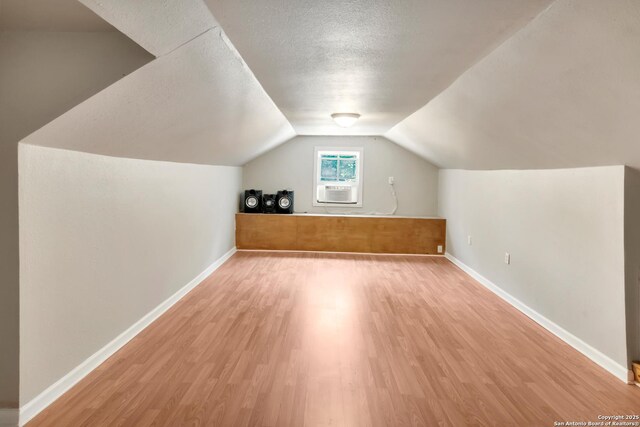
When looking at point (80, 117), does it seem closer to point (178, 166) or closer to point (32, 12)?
point (32, 12)

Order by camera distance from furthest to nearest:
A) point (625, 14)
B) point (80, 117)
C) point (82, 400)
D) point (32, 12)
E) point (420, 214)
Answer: point (420, 214), point (82, 400), point (80, 117), point (32, 12), point (625, 14)

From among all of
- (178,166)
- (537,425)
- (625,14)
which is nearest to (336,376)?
(537,425)

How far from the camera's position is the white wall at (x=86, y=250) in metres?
2.43

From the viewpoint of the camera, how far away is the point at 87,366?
2.97 metres

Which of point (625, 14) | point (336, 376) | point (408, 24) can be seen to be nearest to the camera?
point (625, 14)

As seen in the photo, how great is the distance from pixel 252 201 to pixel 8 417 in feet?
19.1

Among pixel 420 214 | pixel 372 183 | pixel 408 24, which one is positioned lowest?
pixel 420 214

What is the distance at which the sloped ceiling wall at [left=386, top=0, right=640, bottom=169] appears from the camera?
187 cm

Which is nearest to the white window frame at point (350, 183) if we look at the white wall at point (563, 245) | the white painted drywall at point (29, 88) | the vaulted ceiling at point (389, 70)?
the white wall at point (563, 245)

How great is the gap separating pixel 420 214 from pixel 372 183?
1.06m

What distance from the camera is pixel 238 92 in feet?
12.2

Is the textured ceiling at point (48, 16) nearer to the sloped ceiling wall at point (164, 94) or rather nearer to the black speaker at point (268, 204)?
the sloped ceiling wall at point (164, 94)

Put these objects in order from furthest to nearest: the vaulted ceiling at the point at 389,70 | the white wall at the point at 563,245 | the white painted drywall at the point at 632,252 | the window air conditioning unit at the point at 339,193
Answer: the window air conditioning unit at the point at 339,193
the white wall at the point at 563,245
the white painted drywall at the point at 632,252
the vaulted ceiling at the point at 389,70

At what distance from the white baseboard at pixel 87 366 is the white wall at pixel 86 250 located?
41mm
